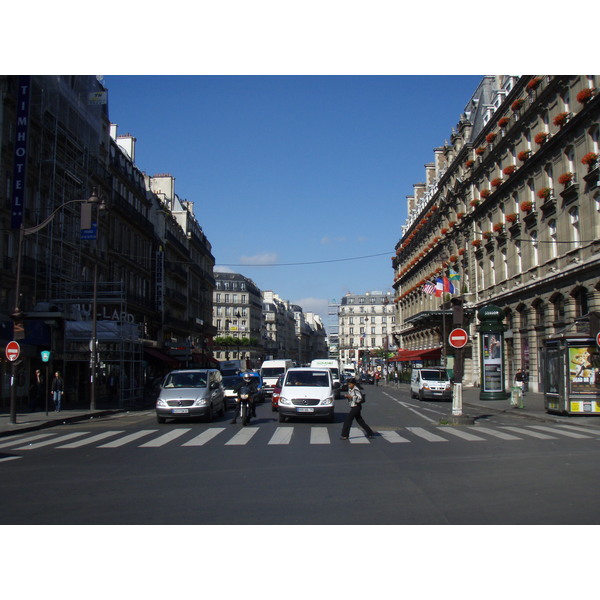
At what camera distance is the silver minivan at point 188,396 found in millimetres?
21172

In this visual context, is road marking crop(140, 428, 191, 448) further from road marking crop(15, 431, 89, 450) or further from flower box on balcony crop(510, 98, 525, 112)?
flower box on balcony crop(510, 98, 525, 112)

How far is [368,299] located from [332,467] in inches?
6273

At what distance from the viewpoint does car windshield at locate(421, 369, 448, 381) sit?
37.7 metres

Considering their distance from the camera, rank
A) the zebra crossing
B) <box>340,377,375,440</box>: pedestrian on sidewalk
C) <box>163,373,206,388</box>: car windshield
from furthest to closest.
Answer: <box>163,373,206,388</box>: car windshield → <box>340,377,375,440</box>: pedestrian on sidewalk → the zebra crossing

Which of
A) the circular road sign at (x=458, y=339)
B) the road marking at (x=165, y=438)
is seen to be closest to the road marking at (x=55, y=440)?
the road marking at (x=165, y=438)

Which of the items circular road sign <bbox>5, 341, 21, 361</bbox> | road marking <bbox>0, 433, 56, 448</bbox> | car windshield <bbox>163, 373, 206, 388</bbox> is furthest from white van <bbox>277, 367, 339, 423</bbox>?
circular road sign <bbox>5, 341, 21, 361</bbox>

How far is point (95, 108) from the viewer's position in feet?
138

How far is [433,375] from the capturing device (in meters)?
38.0

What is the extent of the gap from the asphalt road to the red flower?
59.8ft

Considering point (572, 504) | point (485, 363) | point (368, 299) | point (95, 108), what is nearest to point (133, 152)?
point (95, 108)

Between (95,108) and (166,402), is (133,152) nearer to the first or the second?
(95,108)

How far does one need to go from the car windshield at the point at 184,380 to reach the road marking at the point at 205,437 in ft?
11.2

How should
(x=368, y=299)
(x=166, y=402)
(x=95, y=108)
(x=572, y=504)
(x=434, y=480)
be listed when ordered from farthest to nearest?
(x=368, y=299)
(x=95, y=108)
(x=166, y=402)
(x=434, y=480)
(x=572, y=504)

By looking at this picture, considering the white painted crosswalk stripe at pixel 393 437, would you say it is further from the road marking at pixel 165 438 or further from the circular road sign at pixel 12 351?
the circular road sign at pixel 12 351
